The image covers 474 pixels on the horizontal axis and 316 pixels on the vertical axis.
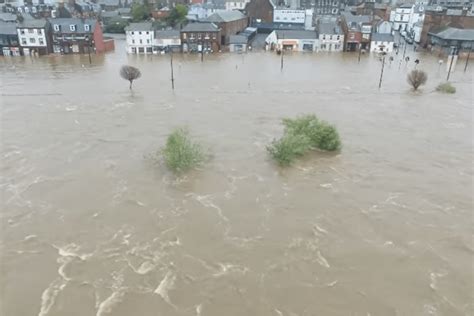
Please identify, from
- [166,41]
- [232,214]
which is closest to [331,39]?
[166,41]

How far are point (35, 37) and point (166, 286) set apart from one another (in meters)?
59.2

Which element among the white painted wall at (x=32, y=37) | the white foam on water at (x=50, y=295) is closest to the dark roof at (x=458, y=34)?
the white painted wall at (x=32, y=37)

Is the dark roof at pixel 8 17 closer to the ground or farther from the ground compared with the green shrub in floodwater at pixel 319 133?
farther from the ground

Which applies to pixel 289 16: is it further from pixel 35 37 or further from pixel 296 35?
pixel 35 37

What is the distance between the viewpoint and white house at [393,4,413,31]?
9830 centimetres

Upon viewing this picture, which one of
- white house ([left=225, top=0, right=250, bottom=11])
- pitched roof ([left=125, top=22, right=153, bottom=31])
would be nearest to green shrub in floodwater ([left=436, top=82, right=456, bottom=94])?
pitched roof ([left=125, top=22, right=153, bottom=31])

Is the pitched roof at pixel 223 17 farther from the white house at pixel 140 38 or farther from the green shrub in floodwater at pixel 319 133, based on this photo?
the green shrub in floodwater at pixel 319 133

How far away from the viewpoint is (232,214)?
17.6 meters

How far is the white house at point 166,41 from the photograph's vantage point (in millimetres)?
63438

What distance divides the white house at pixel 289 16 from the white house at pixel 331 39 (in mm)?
19629

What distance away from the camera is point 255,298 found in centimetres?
1310

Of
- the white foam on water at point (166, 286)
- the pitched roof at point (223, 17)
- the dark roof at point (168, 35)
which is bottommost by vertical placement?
the white foam on water at point (166, 286)

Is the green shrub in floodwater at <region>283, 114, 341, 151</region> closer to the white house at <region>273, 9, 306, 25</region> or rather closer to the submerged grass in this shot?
the submerged grass

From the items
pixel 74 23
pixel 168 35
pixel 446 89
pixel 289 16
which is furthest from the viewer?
pixel 289 16
